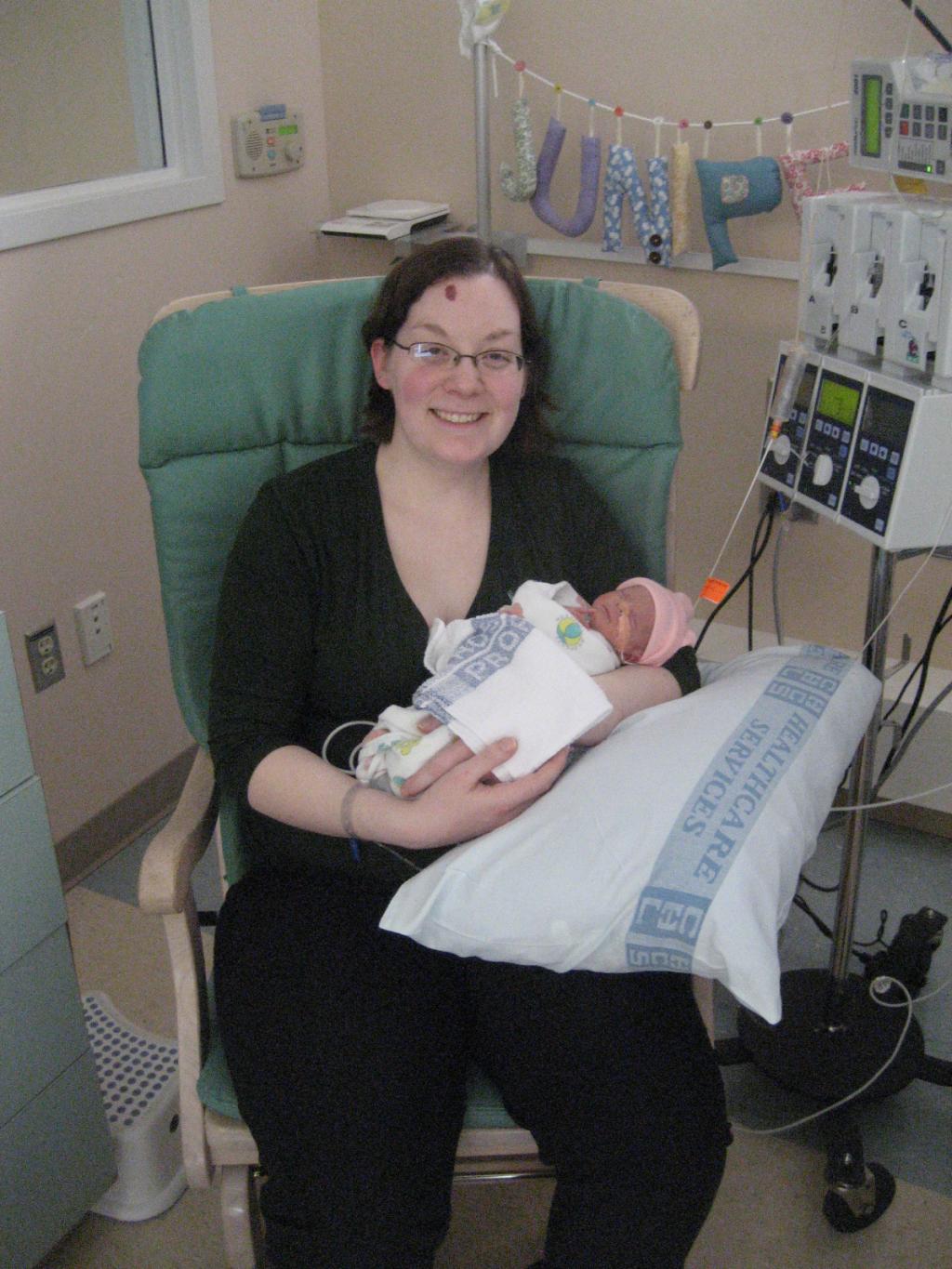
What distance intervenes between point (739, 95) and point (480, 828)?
4.95 feet

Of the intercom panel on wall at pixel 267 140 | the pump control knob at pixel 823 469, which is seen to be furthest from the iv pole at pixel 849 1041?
the intercom panel on wall at pixel 267 140

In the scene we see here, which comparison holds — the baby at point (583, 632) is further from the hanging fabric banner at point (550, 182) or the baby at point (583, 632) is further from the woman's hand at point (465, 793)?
the hanging fabric banner at point (550, 182)

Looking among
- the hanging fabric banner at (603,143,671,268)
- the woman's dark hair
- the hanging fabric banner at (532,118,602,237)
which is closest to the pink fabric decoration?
the hanging fabric banner at (603,143,671,268)

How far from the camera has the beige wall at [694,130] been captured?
79.9 inches

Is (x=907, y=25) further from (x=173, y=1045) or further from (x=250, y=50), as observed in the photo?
(x=173, y=1045)

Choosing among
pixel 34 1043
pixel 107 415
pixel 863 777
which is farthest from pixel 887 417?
pixel 107 415

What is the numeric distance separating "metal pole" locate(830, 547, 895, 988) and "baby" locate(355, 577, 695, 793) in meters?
0.26

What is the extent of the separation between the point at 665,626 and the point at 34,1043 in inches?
34.3

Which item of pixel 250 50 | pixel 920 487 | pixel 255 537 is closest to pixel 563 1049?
pixel 255 537

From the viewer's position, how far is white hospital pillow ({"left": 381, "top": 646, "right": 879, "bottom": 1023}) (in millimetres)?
1078

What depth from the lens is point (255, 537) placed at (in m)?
1.37

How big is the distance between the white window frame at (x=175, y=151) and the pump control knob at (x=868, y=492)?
4.31ft

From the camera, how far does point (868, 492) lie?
1.43 metres

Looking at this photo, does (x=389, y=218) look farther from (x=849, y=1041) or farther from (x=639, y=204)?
(x=849, y=1041)
